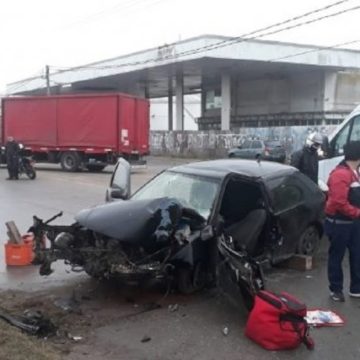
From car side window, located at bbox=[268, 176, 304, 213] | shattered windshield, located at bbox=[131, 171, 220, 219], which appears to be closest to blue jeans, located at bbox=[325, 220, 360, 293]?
car side window, located at bbox=[268, 176, 304, 213]

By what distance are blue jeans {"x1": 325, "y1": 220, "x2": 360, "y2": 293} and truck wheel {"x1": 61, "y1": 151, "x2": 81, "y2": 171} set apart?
22424 millimetres

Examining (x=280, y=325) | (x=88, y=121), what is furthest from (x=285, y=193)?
(x=88, y=121)

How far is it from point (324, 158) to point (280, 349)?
5839 mm

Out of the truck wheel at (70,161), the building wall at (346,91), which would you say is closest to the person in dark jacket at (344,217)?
the truck wheel at (70,161)

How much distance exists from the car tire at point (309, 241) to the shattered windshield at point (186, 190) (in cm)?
180

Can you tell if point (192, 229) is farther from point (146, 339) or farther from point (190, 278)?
point (146, 339)

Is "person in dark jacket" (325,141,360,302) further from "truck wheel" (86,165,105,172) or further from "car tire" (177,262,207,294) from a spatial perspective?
"truck wheel" (86,165,105,172)

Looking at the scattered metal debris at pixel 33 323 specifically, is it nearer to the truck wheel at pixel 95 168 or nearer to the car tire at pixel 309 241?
the car tire at pixel 309 241

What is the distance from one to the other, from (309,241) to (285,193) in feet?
3.12

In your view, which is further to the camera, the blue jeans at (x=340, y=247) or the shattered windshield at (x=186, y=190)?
the shattered windshield at (x=186, y=190)

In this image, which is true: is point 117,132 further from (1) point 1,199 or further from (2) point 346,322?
(2) point 346,322

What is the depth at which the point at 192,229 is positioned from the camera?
21.0 feet

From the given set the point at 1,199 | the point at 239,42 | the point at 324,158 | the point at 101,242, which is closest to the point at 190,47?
the point at 239,42

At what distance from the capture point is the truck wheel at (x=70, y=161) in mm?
28047
